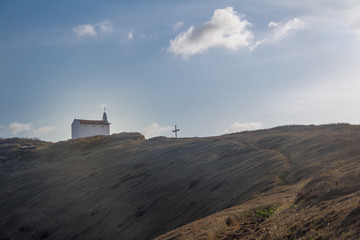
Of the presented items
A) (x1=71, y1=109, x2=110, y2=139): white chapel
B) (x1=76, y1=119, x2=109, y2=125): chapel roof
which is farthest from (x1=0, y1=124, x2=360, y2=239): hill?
(x1=76, y1=119, x2=109, y2=125): chapel roof

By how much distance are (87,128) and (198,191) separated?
51.7 m

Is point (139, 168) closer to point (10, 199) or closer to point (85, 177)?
point (85, 177)

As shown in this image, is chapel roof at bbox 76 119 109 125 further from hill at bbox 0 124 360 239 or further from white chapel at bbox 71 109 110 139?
hill at bbox 0 124 360 239

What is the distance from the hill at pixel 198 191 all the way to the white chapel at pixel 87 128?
86.1 feet

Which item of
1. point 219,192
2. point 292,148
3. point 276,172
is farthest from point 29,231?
point 292,148

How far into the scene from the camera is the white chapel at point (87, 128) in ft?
236

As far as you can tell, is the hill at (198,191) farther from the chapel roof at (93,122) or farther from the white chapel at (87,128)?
the chapel roof at (93,122)

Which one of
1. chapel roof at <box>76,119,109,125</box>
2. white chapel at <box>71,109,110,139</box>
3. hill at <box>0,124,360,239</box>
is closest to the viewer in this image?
hill at <box>0,124,360,239</box>

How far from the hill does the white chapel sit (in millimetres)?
26232

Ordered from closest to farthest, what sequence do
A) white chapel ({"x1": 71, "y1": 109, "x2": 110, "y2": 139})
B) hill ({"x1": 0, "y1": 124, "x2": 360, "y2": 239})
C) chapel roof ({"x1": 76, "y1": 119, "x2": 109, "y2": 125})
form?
hill ({"x1": 0, "y1": 124, "x2": 360, "y2": 239}), white chapel ({"x1": 71, "y1": 109, "x2": 110, "y2": 139}), chapel roof ({"x1": 76, "y1": 119, "x2": 109, "y2": 125})

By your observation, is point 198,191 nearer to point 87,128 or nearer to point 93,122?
point 87,128

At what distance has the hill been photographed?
12.6 metres

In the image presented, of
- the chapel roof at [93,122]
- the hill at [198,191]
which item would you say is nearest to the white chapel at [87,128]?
the chapel roof at [93,122]

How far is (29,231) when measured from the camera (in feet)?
93.7
